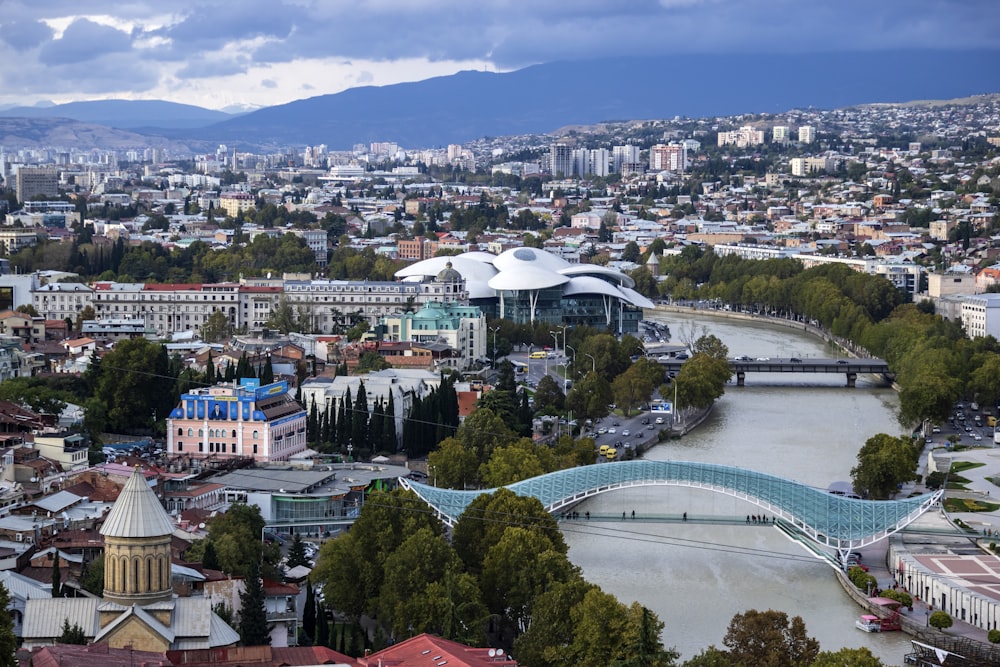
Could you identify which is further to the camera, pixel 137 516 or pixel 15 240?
pixel 15 240

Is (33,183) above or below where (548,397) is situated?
above

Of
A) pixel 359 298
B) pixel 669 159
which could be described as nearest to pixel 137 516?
pixel 359 298

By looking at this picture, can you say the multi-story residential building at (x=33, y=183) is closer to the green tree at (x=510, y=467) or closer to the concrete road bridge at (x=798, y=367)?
the concrete road bridge at (x=798, y=367)

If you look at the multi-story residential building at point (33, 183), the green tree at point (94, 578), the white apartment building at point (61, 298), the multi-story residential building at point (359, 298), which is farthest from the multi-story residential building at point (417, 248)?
the green tree at point (94, 578)

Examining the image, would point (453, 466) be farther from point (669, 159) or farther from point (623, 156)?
point (623, 156)

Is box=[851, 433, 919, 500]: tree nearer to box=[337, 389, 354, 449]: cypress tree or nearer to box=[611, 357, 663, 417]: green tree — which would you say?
box=[337, 389, 354, 449]: cypress tree

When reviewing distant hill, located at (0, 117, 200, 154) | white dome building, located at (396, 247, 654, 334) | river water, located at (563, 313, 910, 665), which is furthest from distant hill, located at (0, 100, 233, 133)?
river water, located at (563, 313, 910, 665)

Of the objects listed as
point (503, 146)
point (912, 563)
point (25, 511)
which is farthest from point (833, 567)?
point (503, 146)
